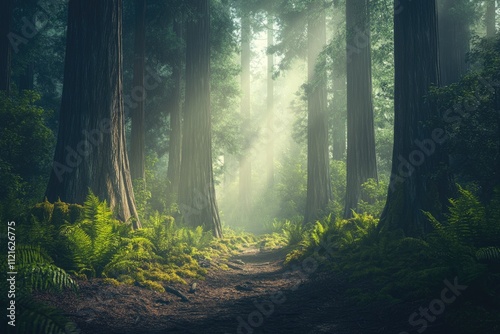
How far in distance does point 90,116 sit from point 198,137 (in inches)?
229

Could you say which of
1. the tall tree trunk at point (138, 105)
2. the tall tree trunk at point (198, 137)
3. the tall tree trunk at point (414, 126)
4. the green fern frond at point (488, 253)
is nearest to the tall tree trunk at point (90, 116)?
the tall tree trunk at point (198, 137)

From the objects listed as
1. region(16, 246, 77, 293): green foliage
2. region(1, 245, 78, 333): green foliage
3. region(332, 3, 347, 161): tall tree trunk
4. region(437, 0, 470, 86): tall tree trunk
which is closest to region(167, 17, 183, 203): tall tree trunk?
region(332, 3, 347, 161): tall tree trunk

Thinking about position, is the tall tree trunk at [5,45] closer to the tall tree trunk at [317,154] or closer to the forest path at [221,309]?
the forest path at [221,309]

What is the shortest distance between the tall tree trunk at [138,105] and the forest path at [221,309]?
23.3ft

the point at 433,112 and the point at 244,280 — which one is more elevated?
the point at 433,112

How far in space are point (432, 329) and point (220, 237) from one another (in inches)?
401

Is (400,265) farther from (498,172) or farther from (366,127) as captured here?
(366,127)

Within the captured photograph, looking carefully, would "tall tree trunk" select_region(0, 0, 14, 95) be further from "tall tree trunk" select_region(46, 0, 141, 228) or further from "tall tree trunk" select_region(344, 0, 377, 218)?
"tall tree trunk" select_region(344, 0, 377, 218)

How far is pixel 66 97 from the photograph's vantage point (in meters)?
7.91

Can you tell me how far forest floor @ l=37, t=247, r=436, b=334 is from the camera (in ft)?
14.8

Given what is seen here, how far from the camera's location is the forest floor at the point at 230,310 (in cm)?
452

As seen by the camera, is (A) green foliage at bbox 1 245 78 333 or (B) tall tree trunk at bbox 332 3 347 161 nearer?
(A) green foliage at bbox 1 245 78 333

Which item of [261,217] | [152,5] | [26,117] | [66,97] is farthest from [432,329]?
[261,217]

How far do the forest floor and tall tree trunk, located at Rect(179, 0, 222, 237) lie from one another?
228 inches
